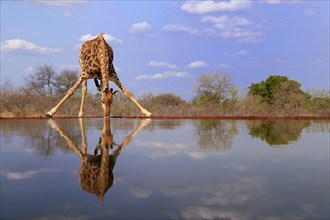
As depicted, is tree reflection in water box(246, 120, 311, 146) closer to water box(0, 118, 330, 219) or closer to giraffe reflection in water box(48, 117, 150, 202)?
water box(0, 118, 330, 219)

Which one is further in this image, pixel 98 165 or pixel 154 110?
pixel 154 110

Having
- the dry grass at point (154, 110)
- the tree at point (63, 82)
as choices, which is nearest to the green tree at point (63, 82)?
the tree at point (63, 82)

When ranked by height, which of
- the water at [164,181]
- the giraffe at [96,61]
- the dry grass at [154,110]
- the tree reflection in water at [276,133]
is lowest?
the water at [164,181]

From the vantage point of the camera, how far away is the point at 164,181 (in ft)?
15.8

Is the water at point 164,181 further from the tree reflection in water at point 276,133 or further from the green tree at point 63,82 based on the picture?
the green tree at point 63,82

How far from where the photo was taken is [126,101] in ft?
86.8

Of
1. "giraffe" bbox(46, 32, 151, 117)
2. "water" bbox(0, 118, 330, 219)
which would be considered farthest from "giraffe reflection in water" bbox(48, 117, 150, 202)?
"giraffe" bbox(46, 32, 151, 117)

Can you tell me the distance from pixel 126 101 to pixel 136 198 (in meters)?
22.7

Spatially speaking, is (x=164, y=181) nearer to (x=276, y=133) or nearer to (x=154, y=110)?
(x=276, y=133)

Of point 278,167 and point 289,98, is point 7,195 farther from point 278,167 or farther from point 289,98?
point 289,98

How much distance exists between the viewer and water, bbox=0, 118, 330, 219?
11.8ft

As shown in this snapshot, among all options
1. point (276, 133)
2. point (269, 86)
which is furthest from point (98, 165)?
point (269, 86)

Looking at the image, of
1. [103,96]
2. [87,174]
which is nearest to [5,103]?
[103,96]

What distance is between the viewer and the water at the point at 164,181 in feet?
11.8
